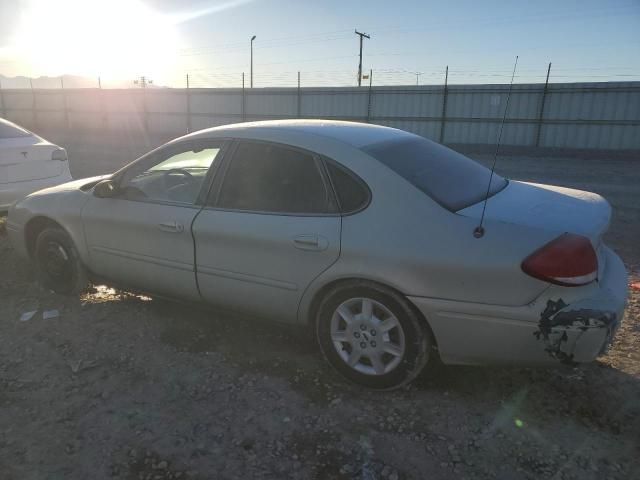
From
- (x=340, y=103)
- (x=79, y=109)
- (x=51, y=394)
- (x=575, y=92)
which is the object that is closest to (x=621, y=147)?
(x=575, y=92)

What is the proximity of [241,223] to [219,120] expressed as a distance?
25.2 metres

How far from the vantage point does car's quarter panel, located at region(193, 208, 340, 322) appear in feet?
9.55

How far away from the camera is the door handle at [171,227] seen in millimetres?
3416

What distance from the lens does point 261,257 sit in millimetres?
3100

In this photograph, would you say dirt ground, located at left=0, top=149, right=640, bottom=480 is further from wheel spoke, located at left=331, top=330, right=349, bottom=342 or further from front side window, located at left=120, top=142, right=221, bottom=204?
front side window, located at left=120, top=142, right=221, bottom=204

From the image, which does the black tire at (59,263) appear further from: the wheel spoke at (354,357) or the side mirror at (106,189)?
the wheel spoke at (354,357)

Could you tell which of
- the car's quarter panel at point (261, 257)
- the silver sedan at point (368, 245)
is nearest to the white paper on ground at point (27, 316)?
the silver sedan at point (368, 245)

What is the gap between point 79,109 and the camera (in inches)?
1252

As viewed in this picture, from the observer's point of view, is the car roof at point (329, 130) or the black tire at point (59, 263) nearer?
the car roof at point (329, 130)

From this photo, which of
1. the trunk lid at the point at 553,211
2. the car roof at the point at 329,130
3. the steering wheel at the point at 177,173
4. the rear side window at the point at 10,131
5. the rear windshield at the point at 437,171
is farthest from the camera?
the rear side window at the point at 10,131

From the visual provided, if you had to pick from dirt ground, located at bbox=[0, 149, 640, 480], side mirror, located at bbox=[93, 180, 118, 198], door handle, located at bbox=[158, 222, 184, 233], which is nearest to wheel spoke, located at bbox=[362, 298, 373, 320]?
dirt ground, located at bbox=[0, 149, 640, 480]

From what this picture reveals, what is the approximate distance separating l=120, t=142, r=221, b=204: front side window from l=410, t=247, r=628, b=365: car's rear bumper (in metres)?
1.77

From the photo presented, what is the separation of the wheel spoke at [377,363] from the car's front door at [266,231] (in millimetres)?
556

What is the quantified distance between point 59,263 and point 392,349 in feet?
9.96
